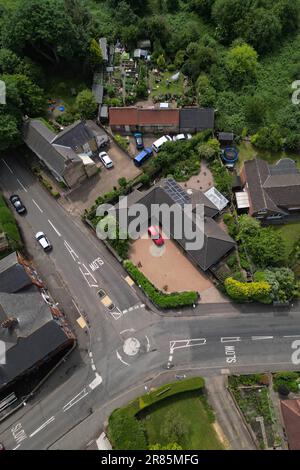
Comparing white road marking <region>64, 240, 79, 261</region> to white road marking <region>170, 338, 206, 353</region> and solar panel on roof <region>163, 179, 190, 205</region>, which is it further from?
white road marking <region>170, 338, 206, 353</region>

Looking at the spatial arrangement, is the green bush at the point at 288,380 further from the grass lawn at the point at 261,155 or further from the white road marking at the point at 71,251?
the grass lawn at the point at 261,155

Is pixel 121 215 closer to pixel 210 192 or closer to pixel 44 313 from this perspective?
pixel 210 192

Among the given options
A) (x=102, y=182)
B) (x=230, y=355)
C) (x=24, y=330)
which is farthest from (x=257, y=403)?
(x=102, y=182)

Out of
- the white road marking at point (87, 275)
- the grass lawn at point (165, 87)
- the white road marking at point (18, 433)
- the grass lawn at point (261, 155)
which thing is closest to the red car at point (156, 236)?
the white road marking at point (87, 275)

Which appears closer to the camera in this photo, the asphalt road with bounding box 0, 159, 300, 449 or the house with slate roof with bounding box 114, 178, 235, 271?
the asphalt road with bounding box 0, 159, 300, 449

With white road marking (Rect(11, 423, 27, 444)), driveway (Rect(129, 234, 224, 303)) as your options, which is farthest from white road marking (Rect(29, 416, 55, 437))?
driveway (Rect(129, 234, 224, 303))

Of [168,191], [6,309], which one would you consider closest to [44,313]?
[6,309]
